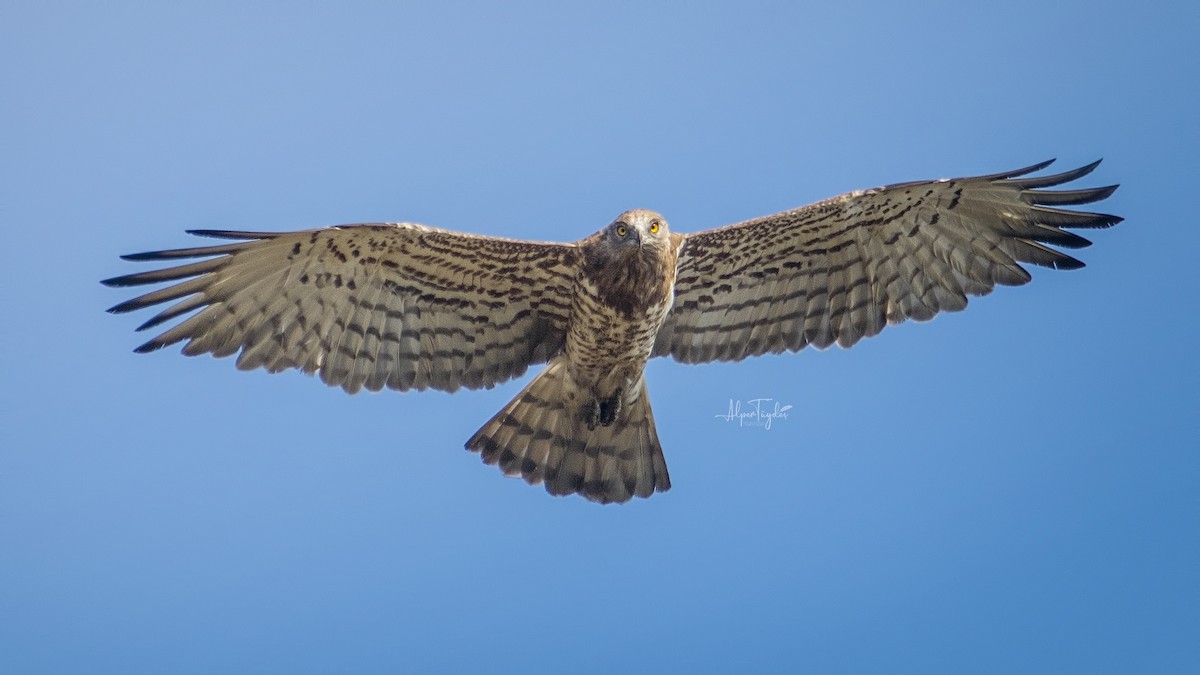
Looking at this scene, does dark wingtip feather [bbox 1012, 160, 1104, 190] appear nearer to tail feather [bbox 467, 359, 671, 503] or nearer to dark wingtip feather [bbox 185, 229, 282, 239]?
tail feather [bbox 467, 359, 671, 503]

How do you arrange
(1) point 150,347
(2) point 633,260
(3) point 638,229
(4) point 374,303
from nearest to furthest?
1. (3) point 638,229
2. (2) point 633,260
3. (1) point 150,347
4. (4) point 374,303

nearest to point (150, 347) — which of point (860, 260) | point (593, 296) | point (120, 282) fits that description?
point (120, 282)

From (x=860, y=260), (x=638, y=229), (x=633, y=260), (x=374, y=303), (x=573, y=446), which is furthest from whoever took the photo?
(x=573, y=446)

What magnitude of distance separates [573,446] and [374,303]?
1.85 m

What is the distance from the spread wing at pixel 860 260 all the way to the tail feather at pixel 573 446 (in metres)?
0.75

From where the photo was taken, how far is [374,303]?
881 centimetres

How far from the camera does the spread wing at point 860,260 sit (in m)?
8.48

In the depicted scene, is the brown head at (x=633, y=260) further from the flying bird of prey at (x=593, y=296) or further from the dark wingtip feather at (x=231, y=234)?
the dark wingtip feather at (x=231, y=234)

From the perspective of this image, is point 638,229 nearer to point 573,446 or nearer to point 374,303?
point 573,446

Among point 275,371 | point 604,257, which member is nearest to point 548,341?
point 604,257

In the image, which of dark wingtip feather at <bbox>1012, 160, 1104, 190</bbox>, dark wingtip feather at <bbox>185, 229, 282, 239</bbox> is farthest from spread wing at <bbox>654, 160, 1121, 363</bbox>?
dark wingtip feather at <bbox>185, 229, 282, 239</bbox>

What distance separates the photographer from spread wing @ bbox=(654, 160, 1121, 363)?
8.48 m

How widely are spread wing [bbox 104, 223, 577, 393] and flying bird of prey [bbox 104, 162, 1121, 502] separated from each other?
0.04 ft

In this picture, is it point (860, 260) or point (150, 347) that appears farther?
point (860, 260)
